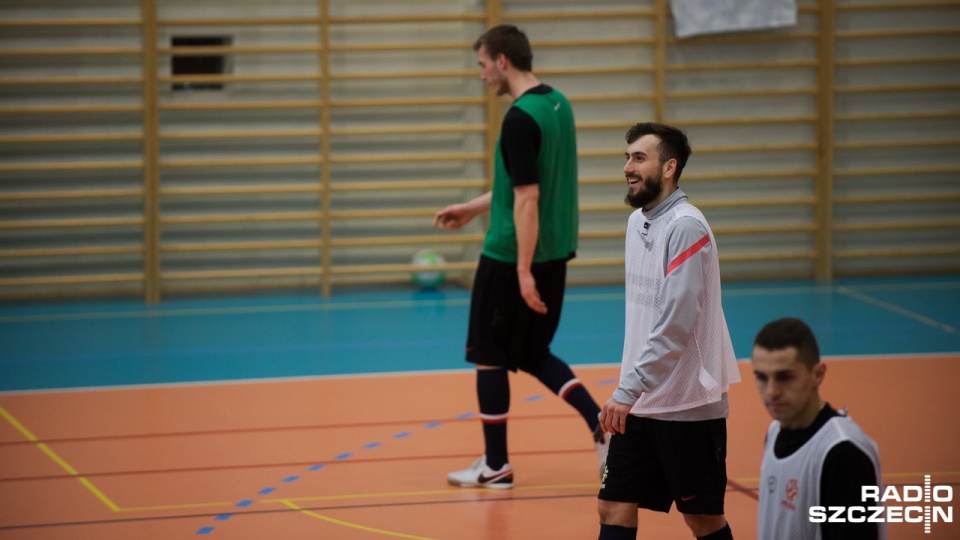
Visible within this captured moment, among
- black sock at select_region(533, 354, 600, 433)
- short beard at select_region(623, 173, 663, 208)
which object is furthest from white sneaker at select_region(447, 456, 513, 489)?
short beard at select_region(623, 173, 663, 208)

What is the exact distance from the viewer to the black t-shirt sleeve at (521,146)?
4.13 m

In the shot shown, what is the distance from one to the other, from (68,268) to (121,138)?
110 cm

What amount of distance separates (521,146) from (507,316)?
623mm

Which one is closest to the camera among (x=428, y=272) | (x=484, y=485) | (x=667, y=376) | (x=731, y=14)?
(x=667, y=376)

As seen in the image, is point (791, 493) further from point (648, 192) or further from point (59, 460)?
point (59, 460)

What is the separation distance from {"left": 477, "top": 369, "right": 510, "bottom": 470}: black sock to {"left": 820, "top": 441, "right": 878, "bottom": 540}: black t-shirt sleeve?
235 centimetres

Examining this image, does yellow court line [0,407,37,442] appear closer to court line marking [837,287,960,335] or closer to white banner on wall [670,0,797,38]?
court line marking [837,287,960,335]

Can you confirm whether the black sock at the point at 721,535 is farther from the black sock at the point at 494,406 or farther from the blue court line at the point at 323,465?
the blue court line at the point at 323,465

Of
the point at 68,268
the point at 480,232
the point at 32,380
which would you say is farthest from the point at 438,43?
the point at 32,380

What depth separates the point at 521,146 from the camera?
4145mm

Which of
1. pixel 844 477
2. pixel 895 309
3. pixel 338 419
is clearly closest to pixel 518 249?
pixel 338 419

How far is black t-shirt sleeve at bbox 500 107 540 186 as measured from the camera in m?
4.13

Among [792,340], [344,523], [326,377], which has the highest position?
[792,340]

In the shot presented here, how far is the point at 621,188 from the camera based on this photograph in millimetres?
9359
